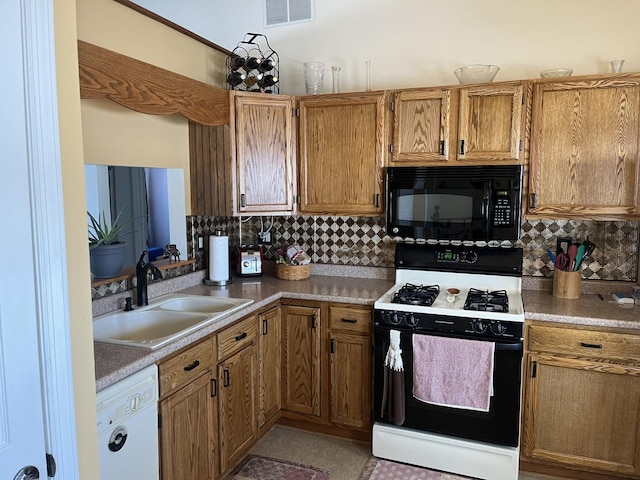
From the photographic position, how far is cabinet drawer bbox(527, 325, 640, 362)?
240 cm

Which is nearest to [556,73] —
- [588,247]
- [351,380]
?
[588,247]

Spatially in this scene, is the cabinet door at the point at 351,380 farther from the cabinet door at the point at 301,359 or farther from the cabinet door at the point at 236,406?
the cabinet door at the point at 236,406

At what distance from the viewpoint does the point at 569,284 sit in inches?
111

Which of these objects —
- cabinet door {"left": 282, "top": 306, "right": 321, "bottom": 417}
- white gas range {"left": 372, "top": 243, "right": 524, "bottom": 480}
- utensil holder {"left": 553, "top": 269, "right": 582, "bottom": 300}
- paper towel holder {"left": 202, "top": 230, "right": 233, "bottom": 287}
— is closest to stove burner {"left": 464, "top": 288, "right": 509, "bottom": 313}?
white gas range {"left": 372, "top": 243, "right": 524, "bottom": 480}

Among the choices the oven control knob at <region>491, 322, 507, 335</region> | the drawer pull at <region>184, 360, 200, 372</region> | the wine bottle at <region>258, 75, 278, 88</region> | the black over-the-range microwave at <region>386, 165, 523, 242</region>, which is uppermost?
the wine bottle at <region>258, 75, 278, 88</region>

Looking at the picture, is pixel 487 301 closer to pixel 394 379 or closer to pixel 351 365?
pixel 394 379

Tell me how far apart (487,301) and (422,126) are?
1.08 m

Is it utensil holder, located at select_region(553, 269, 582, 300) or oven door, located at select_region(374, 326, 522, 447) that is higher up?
utensil holder, located at select_region(553, 269, 582, 300)

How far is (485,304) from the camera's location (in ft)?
8.64

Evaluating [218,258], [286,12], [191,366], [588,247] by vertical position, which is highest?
[286,12]

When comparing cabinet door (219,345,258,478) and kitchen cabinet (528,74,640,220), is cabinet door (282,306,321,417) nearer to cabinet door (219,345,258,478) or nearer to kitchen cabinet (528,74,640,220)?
cabinet door (219,345,258,478)

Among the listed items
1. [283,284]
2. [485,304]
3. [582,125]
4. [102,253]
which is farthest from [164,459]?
[582,125]

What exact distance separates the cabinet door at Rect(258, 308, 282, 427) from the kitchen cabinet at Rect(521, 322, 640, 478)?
4.67 ft

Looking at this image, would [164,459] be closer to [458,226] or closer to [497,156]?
[458,226]
